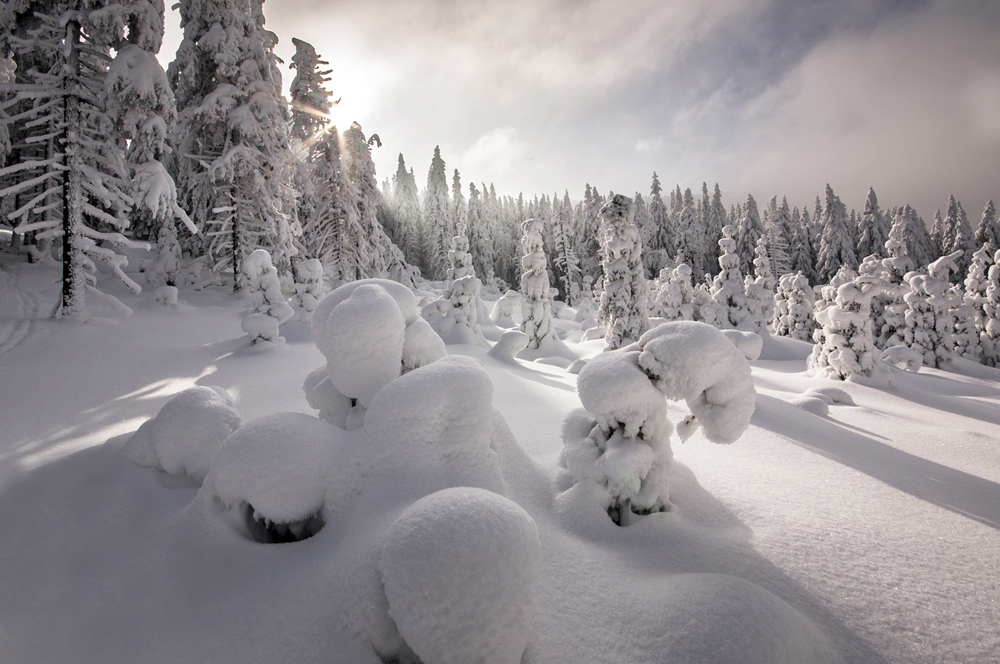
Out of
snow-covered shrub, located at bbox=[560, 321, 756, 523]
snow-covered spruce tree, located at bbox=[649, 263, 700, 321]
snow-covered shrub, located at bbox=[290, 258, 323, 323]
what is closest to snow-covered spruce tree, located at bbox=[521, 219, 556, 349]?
snow-covered shrub, located at bbox=[290, 258, 323, 323]

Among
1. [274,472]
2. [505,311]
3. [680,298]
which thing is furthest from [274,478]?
[505,311]

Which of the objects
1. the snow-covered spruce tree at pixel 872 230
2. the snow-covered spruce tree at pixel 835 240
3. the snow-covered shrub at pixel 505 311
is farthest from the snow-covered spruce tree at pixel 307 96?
the snow-covered spruce tree at pixel 872 230

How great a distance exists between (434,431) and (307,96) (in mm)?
20698

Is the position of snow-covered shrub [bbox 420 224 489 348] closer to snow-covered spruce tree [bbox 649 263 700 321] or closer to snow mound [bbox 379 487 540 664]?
snow-covered spruce tree [bbox 649 263 700 321]

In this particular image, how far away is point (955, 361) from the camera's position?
15695 mm

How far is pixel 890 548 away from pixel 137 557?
4711mm

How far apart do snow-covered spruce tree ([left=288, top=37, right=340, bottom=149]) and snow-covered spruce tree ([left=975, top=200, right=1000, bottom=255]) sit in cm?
4997

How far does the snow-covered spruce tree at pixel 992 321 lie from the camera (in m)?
16.0

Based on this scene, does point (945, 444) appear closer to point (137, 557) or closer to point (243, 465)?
point (243, 465)

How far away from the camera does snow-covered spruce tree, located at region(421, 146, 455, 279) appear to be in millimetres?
45000

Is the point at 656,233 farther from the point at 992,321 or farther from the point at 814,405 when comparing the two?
the point at 814,405

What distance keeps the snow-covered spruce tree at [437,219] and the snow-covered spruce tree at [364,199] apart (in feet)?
72.5

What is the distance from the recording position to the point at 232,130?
14.5 m

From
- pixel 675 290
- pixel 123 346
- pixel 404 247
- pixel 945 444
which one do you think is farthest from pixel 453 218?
pixel 945 444
